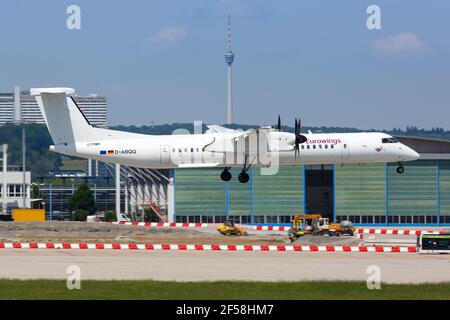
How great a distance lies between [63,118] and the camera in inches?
2483

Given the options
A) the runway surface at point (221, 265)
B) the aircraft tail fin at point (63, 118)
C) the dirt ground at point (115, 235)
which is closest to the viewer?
the runway surface at point (221, 265)

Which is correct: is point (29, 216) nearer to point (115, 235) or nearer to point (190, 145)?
point (115, 235)

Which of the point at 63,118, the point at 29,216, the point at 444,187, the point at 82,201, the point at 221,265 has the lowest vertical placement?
the point at 221,265

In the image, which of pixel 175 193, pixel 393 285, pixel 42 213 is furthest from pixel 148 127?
pixel 393 285

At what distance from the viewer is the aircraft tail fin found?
6281 centimetres

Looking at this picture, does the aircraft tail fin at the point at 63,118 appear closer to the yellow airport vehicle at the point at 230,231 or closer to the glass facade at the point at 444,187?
the yellow airport vehicle at the point at 230,231

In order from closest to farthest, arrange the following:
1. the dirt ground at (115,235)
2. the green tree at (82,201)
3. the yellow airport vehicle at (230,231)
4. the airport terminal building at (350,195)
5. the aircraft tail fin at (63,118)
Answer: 1. the aircraft tail fin at (63,118)
2. the dirt ground at (115,235)
3. the yellow airport vehicle at (230,231)
4. the airport terminal building at (350,195)
5. the green tree at (82,201)

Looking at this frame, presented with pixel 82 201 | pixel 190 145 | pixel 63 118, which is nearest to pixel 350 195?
pixel 190 145

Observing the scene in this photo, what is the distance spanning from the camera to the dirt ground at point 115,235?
64062 mm

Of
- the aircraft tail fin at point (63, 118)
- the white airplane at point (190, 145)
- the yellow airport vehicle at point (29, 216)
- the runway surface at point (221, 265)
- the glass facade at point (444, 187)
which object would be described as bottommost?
the runway surface at point (221, 265)

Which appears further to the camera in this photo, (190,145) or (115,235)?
(115,235)

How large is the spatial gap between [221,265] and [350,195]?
72.7 m

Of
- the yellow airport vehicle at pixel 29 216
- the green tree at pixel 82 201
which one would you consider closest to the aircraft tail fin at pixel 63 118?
the yellow airport vehicle at pixel 29 216

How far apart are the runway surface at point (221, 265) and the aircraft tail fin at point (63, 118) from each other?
1085cm
